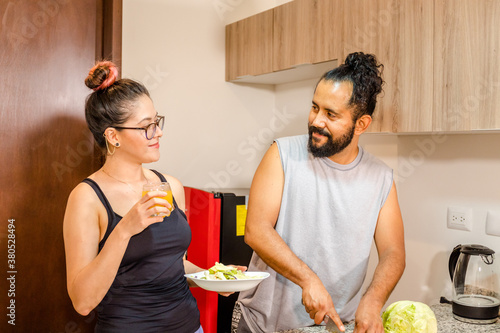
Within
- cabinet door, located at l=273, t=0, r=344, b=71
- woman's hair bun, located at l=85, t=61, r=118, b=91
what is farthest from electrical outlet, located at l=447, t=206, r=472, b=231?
woman's hair bun, located at l=85, t=61, r=118, b=91

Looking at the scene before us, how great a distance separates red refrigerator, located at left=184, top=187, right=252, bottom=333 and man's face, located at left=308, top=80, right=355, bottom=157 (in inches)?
37.7

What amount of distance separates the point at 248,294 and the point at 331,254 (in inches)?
13.4

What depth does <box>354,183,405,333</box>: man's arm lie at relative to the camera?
1259 millimetres

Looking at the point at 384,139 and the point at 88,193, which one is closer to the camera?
the point at 88,193

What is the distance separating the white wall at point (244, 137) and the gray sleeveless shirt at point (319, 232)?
65 cm

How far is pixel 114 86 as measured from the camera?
1532 millimetres

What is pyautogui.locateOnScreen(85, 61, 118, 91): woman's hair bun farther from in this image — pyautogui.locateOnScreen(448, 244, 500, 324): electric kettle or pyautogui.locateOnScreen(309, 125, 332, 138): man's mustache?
pyautogui.locateOnScreen(448, 244, 500, 324): electric kettle

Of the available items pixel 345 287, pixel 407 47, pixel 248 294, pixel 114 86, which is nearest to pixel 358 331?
pixel 345 287

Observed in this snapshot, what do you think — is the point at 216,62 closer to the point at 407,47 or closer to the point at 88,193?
the point at 407,47

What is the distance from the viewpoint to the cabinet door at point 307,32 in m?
2.28

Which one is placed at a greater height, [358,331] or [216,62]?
[216,62]

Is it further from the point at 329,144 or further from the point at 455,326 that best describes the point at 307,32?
the point at 455,326

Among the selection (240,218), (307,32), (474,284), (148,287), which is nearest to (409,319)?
(474,284)

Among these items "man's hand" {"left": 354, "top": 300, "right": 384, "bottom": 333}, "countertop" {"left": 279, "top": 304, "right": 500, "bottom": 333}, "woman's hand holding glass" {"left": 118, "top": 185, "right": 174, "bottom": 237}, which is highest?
"woman's hand holding glass" {"left": 118, "top": 185, "right": 174, "bottom": 237}
